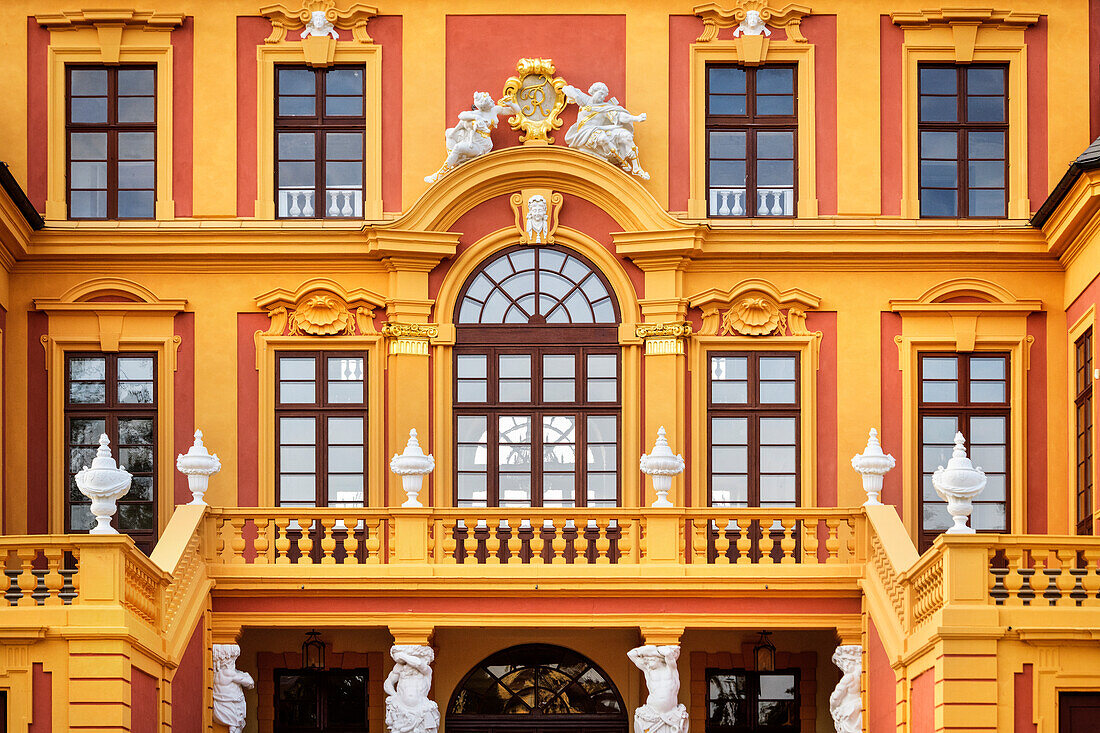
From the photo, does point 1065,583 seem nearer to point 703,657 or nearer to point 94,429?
point 703,657

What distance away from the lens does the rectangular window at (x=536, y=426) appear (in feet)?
77.9

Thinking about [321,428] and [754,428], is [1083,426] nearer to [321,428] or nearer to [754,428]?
[754,428]

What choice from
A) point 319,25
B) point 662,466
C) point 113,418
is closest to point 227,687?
point 113,418

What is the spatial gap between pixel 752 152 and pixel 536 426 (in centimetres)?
382

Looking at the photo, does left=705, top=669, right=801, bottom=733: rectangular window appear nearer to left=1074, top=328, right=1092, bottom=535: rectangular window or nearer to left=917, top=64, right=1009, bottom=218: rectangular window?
left=1074, top=328, right=1092, bottom=535: rectangular window

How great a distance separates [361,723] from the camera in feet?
76.9

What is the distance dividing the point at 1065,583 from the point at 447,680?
7.24m

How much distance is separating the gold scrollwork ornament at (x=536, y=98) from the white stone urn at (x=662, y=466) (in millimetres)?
4075

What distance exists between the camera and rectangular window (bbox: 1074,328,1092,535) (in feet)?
75.1

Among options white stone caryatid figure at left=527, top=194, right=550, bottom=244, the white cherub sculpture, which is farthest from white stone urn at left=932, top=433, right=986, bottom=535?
the white cherub sculpture

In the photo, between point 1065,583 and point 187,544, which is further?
point 187,544

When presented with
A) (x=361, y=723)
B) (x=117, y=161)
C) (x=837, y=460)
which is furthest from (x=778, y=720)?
(x=117, y=161)

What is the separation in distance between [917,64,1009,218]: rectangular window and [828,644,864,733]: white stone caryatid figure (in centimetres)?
Result: 532

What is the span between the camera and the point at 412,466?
21688 mm
